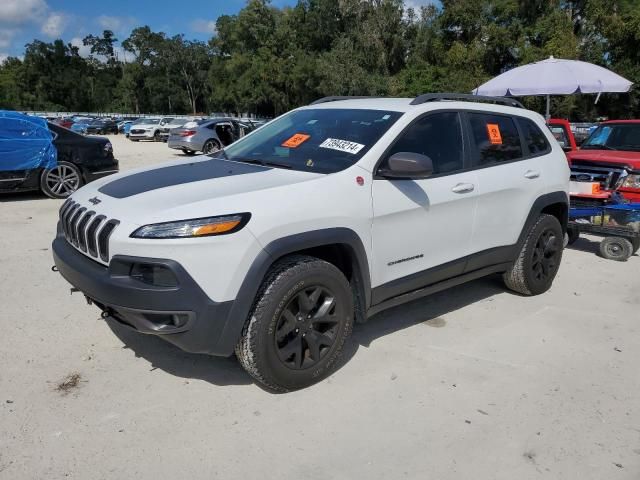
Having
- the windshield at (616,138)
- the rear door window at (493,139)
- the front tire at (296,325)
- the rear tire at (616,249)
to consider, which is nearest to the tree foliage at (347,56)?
the windshield at (616,138)

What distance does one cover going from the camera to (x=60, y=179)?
960 cm

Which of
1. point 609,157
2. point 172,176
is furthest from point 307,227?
point 609,157

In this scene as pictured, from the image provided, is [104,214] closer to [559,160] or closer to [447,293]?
[447,293]

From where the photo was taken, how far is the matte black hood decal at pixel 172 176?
11.0 ft

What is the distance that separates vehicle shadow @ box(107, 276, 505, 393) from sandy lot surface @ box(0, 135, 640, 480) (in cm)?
1

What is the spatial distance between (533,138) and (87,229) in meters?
3.79

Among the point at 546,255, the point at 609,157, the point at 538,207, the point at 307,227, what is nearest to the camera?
the point at 307,227

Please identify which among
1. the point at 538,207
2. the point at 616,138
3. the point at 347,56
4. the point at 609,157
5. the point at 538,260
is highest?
the point at 347,56

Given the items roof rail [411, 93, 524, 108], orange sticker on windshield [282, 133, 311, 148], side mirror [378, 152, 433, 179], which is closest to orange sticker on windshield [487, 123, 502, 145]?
roof rail [411, 93, 524, 108]

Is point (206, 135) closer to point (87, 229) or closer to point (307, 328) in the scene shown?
point (87, 229)

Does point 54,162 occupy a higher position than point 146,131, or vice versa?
point 54,162

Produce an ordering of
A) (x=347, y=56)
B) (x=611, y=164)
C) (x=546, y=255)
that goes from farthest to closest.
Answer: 1. (x=347, y=56)
2. (x=611, y=164)
3. (x=546, y=255)

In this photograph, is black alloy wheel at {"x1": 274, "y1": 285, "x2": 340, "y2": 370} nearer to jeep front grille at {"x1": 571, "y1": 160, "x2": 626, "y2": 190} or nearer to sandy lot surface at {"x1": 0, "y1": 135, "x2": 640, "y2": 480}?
sandy lot surface at {"x1": 0, "y1": 135, "x2": 640, "y2": 480}

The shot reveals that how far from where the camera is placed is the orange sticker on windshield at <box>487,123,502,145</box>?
14.6 feet
